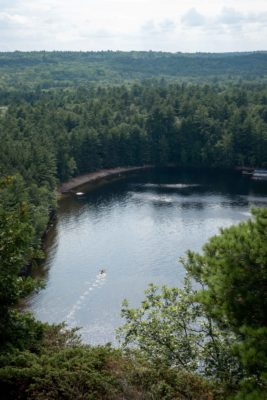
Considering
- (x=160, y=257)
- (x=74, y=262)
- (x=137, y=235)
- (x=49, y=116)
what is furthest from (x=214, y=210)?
(x=49, y=116)

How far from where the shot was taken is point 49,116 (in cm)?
13812

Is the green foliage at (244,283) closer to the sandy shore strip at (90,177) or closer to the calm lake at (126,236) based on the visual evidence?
the calm lake at (126,236)

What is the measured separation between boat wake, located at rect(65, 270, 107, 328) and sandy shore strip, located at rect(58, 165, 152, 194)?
46.7 meters

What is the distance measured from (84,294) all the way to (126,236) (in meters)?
23.7

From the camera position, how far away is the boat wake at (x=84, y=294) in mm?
57425

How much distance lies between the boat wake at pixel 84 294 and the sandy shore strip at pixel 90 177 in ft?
153

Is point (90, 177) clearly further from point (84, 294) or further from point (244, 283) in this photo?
point (244, 283)

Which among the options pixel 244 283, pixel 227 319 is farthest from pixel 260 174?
pixel 244 283

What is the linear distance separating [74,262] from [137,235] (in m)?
15.8

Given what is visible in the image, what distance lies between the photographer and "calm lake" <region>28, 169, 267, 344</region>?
6166 centimetres

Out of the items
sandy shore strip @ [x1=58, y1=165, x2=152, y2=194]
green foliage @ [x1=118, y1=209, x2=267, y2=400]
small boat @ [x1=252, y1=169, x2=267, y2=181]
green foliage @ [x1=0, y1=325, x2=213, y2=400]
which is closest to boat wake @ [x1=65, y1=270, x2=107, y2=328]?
green foliage @ [x1=0, y1=325, x2=213, y2=400]

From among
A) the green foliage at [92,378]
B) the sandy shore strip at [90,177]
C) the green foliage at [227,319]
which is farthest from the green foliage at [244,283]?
the sandy shore strip at [90,177]

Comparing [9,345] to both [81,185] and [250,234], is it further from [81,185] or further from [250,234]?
[81,185]

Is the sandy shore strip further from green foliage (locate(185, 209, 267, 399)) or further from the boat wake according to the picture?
green foliage (locate(185, 209, 267, 399))
